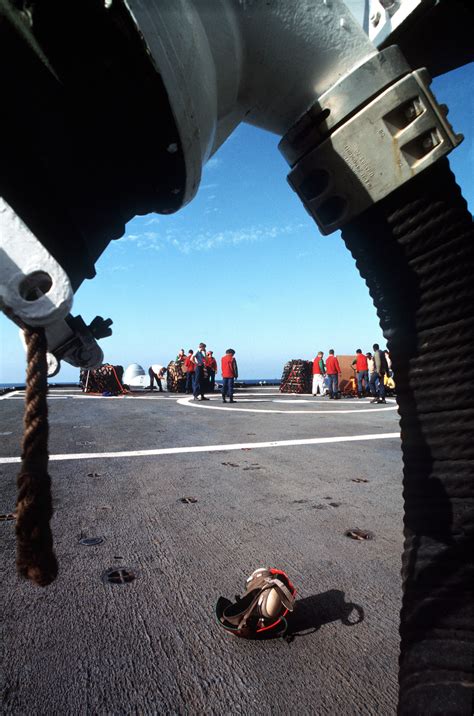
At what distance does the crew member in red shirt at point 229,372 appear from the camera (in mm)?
12109

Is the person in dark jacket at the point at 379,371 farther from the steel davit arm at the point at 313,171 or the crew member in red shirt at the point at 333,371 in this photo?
the steel davit arm at the point at 313,171

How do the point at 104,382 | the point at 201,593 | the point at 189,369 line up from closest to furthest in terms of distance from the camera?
the point at 201,593, the point at 189,369, the point at 104,382

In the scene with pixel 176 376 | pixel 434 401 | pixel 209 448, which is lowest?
pixel 209 448

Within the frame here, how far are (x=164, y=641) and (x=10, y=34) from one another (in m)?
1.63

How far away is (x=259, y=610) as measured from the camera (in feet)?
4.31

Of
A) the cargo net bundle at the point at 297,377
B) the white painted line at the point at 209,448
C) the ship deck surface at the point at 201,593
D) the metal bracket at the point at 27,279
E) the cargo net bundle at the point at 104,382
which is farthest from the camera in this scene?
the cargo net bundle at the point at 297,377

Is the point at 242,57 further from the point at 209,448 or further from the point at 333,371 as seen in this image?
the point at 333,371

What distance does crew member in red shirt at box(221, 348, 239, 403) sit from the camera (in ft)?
39.7

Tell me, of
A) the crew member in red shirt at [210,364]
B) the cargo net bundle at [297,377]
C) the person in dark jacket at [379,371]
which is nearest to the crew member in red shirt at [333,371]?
the person in dark jacket at [379,371]

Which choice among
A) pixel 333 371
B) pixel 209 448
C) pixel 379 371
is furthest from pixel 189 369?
pixel 209 448

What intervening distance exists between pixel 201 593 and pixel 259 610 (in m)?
0.35

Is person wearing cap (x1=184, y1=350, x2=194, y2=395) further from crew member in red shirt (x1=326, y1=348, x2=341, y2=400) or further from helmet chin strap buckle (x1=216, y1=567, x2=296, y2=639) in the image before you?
helmet chin strap buckle (x1=216, y1=567, x2=296, y2=639)

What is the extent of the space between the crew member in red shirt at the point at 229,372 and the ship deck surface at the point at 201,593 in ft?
27.6

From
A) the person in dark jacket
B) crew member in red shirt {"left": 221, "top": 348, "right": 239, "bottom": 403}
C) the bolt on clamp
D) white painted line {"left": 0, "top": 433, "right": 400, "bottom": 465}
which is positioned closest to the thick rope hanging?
the bolt on clamp
